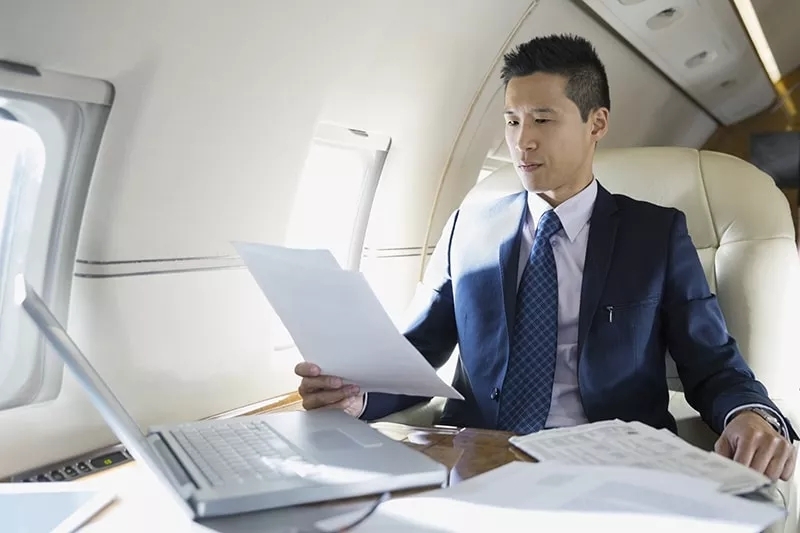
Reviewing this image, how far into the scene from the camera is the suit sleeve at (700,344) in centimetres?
147

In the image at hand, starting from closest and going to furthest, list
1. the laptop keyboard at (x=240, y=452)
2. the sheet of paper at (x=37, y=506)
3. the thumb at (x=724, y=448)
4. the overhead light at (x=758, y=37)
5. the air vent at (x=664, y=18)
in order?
the laptop keyboard at (x=240, y=452) < the sheet of paper at (x=37, y=506) < the thumb at (x=724, y=448) < the air vent at (x=664, y=18) < the overhead light at (x=758, y=37)

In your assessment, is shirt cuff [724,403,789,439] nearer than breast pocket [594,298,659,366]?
Yes

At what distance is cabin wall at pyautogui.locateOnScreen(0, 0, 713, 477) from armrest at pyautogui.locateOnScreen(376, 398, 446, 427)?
0.60 m

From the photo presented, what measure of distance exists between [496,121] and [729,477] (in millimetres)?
2286

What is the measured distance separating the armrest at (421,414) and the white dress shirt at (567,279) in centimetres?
27

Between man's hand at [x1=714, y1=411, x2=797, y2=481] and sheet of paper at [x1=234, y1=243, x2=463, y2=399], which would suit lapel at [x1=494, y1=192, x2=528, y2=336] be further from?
man's hand at [x1=714, y1=411, x2=797, y2=481]

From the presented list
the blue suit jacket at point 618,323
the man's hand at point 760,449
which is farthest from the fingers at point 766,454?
the blue suit jacket at point 618,323

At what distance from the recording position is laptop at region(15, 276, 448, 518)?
3.18ft

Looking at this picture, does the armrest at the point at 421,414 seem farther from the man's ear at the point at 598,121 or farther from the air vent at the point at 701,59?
the air vent at the point at 701,59

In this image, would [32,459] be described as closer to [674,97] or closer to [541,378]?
[541,378]

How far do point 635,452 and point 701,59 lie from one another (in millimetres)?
3435

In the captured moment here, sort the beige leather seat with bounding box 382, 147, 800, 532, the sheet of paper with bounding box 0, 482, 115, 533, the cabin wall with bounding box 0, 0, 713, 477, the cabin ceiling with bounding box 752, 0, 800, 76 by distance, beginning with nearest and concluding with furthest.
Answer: the sheet of paper with bounding box 0, 482, 115, 533
the cabin wall with bounding box 0, 0, 713, 477
the beige leather seat with bounding box 382, 147, 800, 532
the cabin ceiling with bounding box 752, 0, 800, 76

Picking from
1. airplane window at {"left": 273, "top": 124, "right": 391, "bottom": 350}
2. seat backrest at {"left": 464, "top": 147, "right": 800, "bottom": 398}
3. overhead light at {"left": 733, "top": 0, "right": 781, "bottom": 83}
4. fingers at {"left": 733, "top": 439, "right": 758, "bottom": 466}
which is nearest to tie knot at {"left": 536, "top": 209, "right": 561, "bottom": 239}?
seat backrest at {"left": 464, "top": 147, "right": 800, "bottom": 398}

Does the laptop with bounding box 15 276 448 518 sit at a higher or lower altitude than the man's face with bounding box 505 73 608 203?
lower
